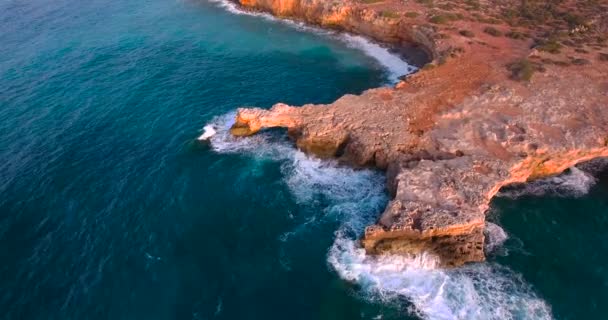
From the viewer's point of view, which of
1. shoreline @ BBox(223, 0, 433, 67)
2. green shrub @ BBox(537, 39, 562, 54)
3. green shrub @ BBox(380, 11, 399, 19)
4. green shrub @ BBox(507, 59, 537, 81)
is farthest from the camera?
green shrub @ BBox(380, 11, 399, 19)

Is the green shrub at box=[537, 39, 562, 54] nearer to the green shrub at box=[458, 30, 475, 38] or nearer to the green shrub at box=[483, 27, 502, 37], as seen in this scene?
the green shrub at box=[483, 27, 502, 37]

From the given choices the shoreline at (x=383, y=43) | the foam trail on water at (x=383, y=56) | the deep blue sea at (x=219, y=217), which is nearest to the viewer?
the deep blue sea at (x=219, y=217)

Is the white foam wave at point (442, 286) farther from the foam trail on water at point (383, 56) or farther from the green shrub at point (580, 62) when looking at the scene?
the green shrub at point (580, 62)

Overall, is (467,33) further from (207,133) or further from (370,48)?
(207,133)

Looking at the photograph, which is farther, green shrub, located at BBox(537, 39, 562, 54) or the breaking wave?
green shrub, located at BBox(537, 39, 562, 54)

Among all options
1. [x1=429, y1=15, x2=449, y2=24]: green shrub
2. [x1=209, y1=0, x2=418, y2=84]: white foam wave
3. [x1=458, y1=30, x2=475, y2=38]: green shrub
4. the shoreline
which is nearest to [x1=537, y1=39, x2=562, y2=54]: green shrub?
[x1=458, y1=30, x2=475, y2=38]: green shrub

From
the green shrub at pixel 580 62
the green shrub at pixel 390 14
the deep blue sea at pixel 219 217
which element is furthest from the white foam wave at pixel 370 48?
the green shrub at pixel 580 62

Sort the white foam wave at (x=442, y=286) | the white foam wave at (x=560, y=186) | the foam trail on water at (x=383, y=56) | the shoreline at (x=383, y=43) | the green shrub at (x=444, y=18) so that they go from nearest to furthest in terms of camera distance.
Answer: the white foam wave at (x=442, y=286)
the white foam wave at (x=560, y=186)
the foam trail on water at (x=383, y=56)
the shoreline at (x=383, y=43)
the green shrub at (x=444, y=18)
